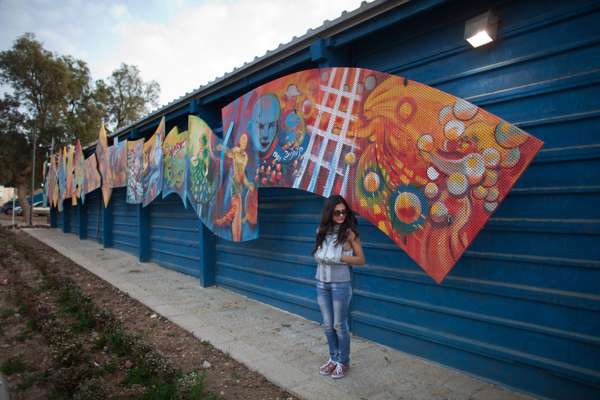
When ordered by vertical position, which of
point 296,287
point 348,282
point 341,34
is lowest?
point 296,287

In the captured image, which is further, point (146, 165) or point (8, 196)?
point (8, 196)

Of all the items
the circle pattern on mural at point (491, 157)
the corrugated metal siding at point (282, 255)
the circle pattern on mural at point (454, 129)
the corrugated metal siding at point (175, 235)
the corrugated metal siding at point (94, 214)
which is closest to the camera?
the circle pattern on mural at point (491, 157)

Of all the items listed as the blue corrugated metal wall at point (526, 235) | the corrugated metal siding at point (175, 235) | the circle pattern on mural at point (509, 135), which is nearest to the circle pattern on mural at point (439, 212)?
the blue corrugated metal wall at point (526, 235)

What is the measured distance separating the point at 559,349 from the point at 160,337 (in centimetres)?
424

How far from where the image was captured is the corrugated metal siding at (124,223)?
1207cm

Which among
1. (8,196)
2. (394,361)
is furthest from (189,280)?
(8,196)

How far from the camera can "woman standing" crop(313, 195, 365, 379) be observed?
12.0 ft

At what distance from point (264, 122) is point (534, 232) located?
3595mm

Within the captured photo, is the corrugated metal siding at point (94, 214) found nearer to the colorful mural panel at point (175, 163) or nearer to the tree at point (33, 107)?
the colorful mural panel at point (175, 163)

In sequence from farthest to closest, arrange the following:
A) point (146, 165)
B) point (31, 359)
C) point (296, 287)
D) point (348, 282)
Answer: point (146, 165) < point (296, 287) < point (31, 359) < point (348, 282)

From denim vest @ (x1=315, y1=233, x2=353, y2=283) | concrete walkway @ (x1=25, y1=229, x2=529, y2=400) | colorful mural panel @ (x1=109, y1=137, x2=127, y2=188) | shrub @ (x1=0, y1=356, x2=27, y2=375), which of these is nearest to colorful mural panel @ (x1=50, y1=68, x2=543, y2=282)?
denim vest @ (x1=315, y1=233, x2=353, y2=283)

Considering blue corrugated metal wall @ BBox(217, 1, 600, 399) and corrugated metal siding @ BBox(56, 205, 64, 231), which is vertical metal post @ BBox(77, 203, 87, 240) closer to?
corrugated metal siding @ BBox(56, 205, 64, 231)

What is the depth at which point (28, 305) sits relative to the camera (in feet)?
20.5

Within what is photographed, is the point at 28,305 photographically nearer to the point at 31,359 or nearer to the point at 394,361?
the point at 31,359
